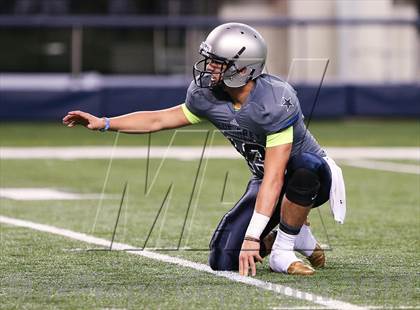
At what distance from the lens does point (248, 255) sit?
19.7 ft

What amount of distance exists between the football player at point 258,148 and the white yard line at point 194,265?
0.28ft

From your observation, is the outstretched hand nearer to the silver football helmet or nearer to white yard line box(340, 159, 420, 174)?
the silver football helmet

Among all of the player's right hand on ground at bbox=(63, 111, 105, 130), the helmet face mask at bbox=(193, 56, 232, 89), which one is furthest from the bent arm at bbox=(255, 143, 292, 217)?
the player's right hand on ground at bbox=(63, 111, 105, 130)

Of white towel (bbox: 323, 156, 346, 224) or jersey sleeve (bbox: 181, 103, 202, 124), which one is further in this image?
jersey sleeve (bbox: 181, 103, 202, 124)

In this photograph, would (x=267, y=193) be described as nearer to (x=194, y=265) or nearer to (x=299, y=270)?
(x=299, y=270)

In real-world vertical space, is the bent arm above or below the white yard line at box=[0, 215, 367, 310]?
above

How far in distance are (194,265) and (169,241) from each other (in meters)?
1.11

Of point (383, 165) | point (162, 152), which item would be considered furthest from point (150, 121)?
point (162, 152)

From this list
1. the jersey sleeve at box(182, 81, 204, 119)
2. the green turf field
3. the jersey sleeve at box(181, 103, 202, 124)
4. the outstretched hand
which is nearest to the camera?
the green turf field

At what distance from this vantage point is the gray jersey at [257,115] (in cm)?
607

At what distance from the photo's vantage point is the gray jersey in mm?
6074

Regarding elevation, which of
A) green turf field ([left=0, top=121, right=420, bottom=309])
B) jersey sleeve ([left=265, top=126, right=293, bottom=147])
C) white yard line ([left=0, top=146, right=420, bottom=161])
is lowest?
white yard line ([left=0, top=146, right=420, bottom=161])

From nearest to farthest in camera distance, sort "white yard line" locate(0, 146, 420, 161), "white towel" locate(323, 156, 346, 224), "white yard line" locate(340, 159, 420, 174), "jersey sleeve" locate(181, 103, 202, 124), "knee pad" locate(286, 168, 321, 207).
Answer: "knee pad" locate(286, 168, 321, 207), "white towel" locate(323, 156, 346, 224), "jersey sleeve" locate(181, 103, 202, 124), "white yard line" locate(340, 159, 420, 174), "white yard line" locate(0, 146, 420, 161)

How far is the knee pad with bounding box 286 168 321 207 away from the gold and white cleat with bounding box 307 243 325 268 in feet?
1.22
